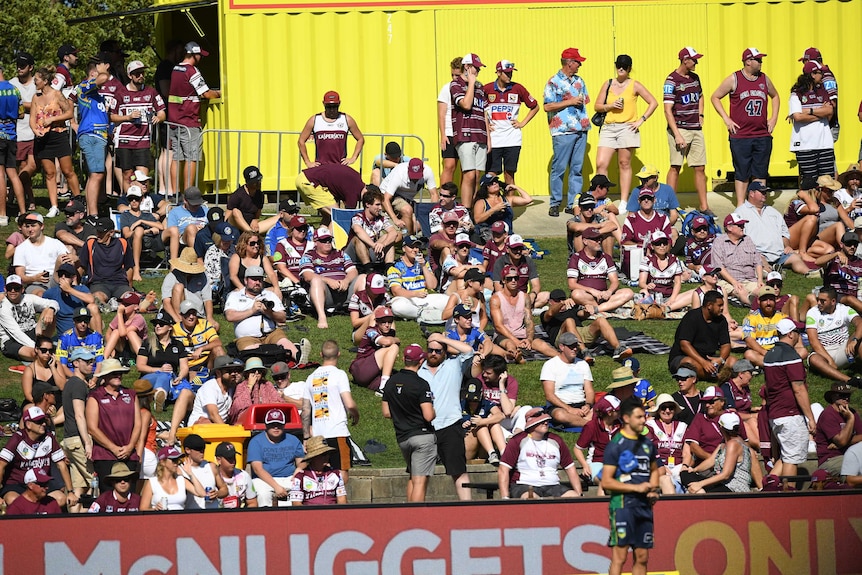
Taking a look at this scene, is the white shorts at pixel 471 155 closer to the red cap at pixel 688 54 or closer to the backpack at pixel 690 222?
the backpack at pixel 690 222

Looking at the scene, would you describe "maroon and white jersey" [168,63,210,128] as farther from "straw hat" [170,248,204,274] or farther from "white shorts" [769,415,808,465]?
"white shorts" [769,415,808,465]

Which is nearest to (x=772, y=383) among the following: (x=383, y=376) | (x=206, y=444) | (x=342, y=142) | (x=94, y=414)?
(x=383, y=376)

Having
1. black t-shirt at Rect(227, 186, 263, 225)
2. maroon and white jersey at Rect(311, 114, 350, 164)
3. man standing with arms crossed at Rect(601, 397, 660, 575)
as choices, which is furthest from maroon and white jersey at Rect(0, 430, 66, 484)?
maroon and white jersey at Rect(311, 114, 350, 164)

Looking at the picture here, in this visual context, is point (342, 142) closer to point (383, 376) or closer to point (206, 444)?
point (383, 376)

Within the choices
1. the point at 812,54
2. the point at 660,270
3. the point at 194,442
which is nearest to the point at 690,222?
the point at 660,270

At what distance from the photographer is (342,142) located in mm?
19766

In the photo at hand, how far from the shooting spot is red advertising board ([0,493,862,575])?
38.4ft

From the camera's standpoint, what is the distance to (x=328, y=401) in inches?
558

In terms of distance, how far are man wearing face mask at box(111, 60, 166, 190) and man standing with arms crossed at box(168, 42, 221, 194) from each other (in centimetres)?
53

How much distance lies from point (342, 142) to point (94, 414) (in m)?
6.88

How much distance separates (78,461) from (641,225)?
7.70 meters

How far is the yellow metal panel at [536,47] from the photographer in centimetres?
2209

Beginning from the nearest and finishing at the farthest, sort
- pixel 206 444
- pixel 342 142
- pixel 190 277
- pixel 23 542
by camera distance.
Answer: pixel 23 542
pixel 206 444
pixel 190 277
pixel 342 142

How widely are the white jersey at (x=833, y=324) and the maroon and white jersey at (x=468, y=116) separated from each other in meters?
5.71
